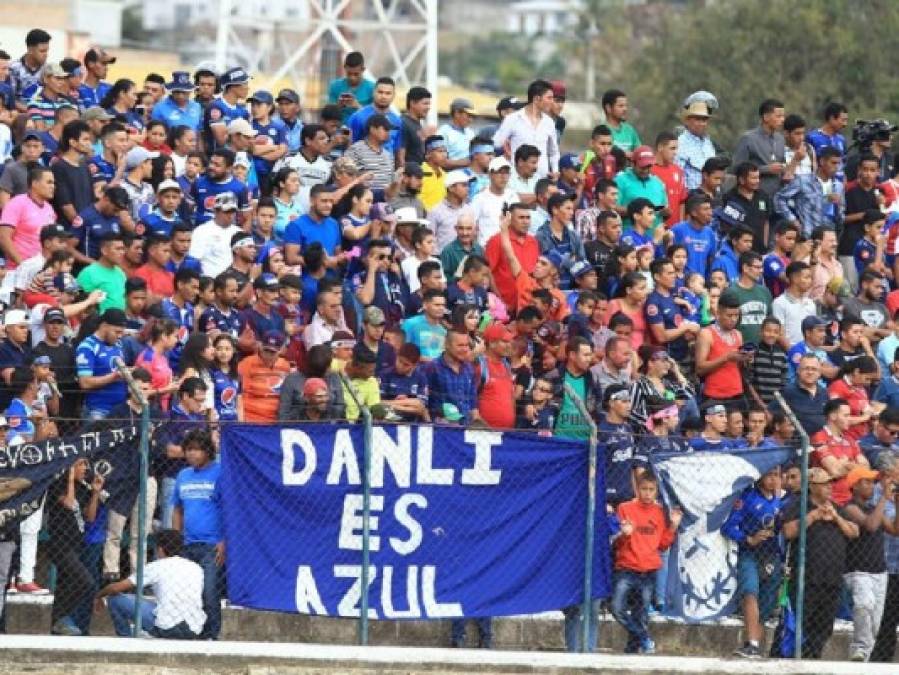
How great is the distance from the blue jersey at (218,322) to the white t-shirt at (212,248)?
51.0 inches

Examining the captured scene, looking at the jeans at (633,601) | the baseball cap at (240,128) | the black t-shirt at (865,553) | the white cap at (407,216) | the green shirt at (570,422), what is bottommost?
the jeans at (633,601)

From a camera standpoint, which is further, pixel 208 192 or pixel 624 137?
pixel 624 137

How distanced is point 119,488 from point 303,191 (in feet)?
19.9

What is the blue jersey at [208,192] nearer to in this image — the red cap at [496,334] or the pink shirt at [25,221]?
the pink shirt at [25,221]

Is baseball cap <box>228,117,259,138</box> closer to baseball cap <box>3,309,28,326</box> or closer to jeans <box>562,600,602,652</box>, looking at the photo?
baseball cap <box>3,309,28,326</box>

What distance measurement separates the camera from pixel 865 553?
1842 centimetres

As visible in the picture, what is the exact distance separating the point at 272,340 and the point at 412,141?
5.82 meters

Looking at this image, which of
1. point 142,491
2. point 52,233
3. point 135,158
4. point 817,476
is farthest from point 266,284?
point 817,476

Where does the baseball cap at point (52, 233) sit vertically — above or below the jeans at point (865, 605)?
above

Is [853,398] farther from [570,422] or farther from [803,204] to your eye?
[803,204]

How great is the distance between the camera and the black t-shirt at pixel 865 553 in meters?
18.4

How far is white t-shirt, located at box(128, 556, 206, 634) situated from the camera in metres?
16.8

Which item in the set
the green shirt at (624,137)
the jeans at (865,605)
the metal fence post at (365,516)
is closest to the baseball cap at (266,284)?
the metal fence post at (365,516)

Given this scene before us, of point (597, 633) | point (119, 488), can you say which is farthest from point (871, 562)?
point (119, 488)
